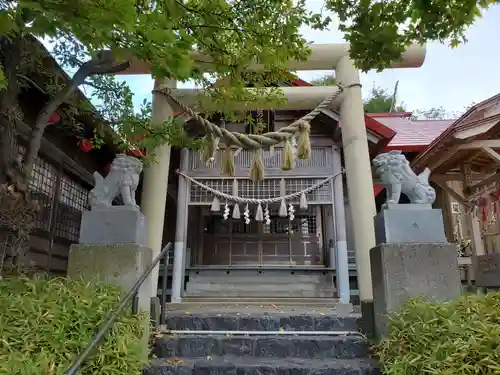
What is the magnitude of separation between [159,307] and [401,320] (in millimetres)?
2582

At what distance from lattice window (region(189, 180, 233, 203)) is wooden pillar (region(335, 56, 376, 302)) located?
3022mm

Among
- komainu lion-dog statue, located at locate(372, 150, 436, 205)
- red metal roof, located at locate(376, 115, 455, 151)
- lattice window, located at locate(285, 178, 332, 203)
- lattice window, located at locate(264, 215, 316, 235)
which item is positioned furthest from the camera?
lattice window, located at locate(264, 215, 316, 235)

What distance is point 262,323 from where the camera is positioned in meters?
4.43

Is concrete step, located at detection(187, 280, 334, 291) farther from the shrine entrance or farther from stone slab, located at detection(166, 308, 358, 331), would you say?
stone slab, located at detection(166, 308, 358, 331)

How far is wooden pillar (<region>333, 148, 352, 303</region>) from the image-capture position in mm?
Answer: 7703

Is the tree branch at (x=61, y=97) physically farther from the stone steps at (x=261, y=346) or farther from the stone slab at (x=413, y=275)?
the stone slab at (x=413, y=275)

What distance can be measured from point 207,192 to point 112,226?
462 cm

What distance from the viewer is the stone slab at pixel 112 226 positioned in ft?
12.8

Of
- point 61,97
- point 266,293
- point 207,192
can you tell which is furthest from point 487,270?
point 61,97

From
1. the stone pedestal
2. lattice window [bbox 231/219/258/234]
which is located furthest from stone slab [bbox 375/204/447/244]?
lattice window [bbox 231/219/258/234]

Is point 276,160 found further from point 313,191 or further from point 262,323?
point 262,323

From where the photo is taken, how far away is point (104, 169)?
876 centimetres

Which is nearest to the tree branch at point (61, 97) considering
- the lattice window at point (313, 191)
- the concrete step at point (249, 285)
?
the lattice window at point (313, 191)

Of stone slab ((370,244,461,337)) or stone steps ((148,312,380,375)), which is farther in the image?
stone slab ((370,244,461,337))
